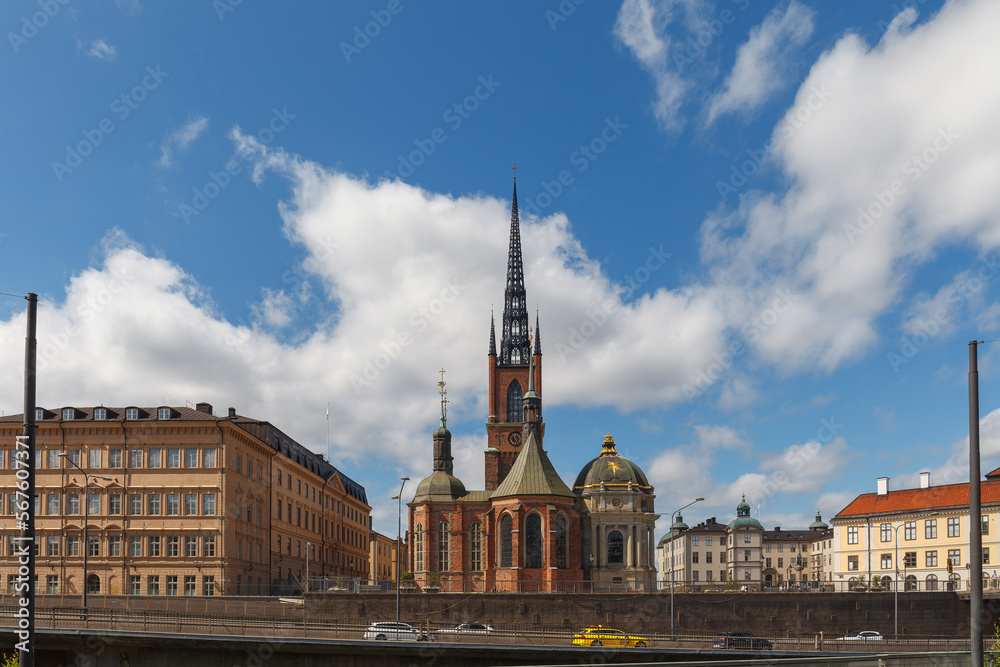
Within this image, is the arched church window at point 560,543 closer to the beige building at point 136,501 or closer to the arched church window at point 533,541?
the arched church window at point 533,541

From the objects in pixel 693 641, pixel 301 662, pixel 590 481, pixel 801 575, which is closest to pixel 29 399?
pixel 301 662

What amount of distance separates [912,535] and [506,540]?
36.7m

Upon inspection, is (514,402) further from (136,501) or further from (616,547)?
(136,501)

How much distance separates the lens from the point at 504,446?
109 m

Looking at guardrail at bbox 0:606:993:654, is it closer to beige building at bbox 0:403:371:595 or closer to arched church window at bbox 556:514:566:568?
beige building at bbox 0:403:371:595

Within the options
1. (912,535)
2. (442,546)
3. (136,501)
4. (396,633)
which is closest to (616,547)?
(442,546)

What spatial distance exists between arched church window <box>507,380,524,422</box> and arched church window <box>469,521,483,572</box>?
18954 mm

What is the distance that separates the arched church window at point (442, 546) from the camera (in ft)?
312

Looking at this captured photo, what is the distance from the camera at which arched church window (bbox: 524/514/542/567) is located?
282 feet

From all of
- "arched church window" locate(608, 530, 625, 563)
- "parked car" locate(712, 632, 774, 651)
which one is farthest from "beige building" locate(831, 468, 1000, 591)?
"parked car" locate(712, 632, 774, 651)

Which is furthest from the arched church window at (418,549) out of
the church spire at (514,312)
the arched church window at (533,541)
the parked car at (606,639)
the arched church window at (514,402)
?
the parked car at (606,639)

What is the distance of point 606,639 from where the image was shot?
44.2m

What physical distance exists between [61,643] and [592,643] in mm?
24043

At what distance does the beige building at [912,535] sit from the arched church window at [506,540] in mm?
29422
